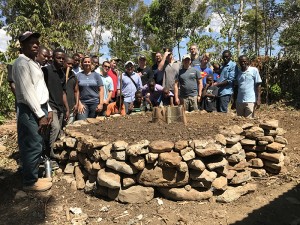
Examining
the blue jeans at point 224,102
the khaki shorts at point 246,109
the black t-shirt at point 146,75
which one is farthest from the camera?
the black t-shirt at point 146,75

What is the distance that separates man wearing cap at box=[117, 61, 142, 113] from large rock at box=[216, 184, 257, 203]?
329cm


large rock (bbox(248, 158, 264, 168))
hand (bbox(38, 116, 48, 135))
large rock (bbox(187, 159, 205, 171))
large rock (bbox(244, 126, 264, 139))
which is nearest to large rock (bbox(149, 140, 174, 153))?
large rock (bbox(187, 159, 205, 171))

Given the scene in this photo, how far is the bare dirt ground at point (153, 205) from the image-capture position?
3.83 m

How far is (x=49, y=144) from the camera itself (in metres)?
5.16

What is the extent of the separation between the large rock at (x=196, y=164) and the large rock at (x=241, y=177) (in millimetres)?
746

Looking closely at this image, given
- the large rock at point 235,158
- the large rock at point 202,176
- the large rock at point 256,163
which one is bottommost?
the large rock at point 256,163

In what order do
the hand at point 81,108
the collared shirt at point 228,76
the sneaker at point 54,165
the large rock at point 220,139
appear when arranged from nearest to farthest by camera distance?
the large rock at point 220,139 → the sneaker at point 54,165 → the hand at point 81,108 → the collared shirt at point 228,76

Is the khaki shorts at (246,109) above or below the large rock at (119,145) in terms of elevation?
above

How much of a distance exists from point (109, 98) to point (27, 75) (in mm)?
3053

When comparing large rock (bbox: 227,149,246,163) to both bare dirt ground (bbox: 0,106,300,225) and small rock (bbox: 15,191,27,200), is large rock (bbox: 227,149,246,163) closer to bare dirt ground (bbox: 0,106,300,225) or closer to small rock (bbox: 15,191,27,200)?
bare dirt ground (bbox: 0,106,300,225)

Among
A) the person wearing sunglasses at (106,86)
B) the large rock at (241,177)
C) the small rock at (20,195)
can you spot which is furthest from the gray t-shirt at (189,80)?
the small rock at (20,195)

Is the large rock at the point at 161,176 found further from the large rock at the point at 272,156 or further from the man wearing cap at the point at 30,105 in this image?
the large rock at the point at 272,156

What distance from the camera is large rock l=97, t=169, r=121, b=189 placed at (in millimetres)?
4070

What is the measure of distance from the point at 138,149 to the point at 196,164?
770 millimetres
